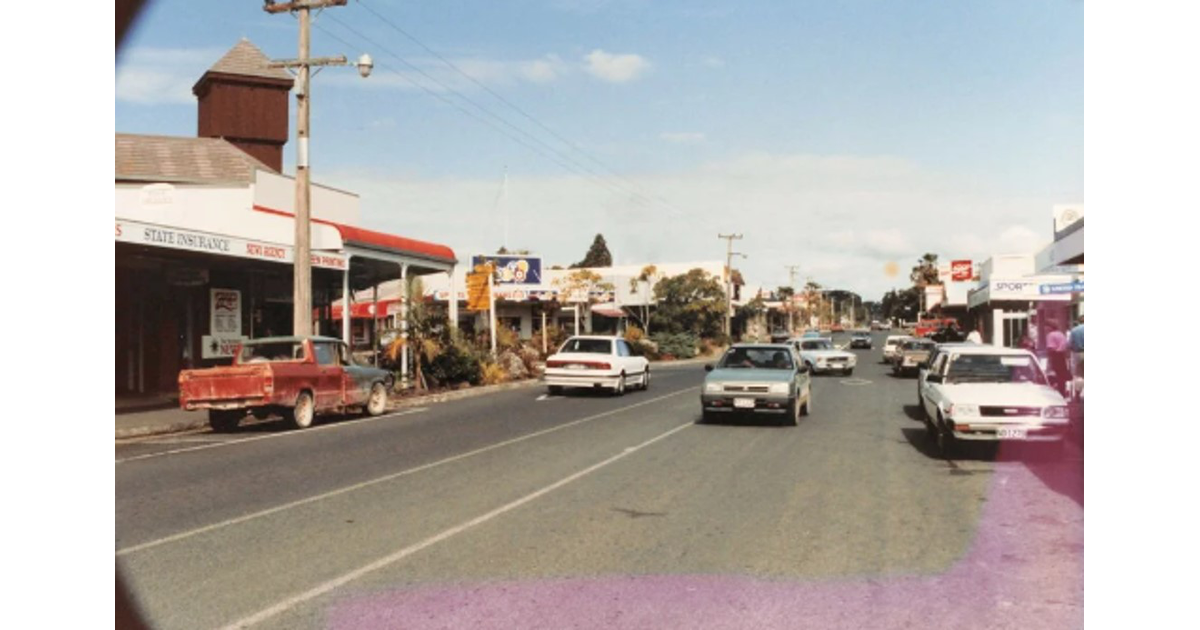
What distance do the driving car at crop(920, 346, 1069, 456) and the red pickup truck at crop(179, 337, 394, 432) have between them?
10878 mm

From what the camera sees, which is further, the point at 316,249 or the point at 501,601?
the point at 316,249

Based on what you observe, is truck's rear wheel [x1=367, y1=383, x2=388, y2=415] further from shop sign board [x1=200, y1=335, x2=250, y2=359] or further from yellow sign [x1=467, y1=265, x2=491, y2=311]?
yellow sign [x1=467, y1=265, x2=491, y2=311]

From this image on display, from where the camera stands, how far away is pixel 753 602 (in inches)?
227

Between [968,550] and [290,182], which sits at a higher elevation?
[290,182]

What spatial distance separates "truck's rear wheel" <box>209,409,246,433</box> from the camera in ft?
54.0

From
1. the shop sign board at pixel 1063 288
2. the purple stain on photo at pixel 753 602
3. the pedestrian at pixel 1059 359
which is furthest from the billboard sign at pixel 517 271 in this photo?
the purple stain on photo at pixel 753 602

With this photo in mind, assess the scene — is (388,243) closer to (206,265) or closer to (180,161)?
(206,265)

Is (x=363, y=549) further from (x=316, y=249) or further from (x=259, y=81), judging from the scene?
(x=259, y=81)

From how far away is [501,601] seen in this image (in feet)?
19.0

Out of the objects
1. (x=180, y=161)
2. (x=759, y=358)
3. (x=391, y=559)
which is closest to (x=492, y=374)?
(x=759, y=358)

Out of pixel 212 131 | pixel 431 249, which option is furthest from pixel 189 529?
pixel 212 131

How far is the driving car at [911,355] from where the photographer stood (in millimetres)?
31875

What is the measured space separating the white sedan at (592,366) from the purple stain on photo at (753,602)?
56.3ft

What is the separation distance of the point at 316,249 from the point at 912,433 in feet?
54.6
